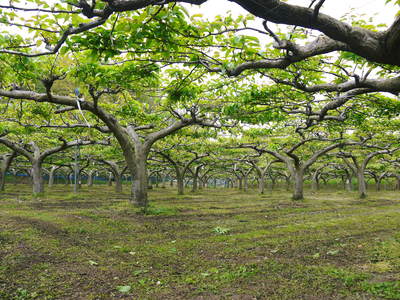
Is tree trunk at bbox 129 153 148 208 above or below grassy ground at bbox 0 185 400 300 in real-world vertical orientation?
above

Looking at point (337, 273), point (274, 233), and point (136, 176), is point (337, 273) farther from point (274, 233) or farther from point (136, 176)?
point (136, 176)

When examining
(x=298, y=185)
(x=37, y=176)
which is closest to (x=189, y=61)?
(x=298, y=185)

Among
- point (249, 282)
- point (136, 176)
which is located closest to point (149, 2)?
point (249, 282)

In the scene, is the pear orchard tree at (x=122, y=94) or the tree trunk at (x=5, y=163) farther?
the tree trunk at (x=5, y=163)

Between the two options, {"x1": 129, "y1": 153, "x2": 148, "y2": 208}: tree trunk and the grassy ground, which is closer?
the grassy ground

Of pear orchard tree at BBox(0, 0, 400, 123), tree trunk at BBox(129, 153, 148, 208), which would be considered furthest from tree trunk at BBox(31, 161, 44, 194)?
pear orchard tree at BBox(0, 0, 400, 123)

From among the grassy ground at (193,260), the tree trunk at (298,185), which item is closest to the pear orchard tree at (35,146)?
the grassy ground at (193,260)

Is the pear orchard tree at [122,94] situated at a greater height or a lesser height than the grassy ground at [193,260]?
greater

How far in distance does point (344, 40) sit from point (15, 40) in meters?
6.04

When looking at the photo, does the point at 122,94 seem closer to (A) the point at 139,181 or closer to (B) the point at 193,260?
(A) the point at 139,181

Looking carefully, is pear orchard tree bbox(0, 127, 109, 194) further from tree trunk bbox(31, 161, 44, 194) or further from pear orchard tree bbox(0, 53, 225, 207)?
pear orchard tree bbox(0, 53, 225, 207)

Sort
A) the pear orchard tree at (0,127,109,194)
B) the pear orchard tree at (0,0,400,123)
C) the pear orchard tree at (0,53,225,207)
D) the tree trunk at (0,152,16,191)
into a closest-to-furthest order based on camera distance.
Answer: the pear orchard tree at (0,0,400,123)
the pear orchard tree at (0,53,225,207)
the pear orchard tree at (0,127,109,194)
the tree trunk at (0,152,16,191)

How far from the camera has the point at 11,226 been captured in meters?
8.52

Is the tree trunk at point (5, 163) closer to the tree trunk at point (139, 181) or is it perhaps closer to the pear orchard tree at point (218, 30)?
the tree trunk at point (139, 181)
